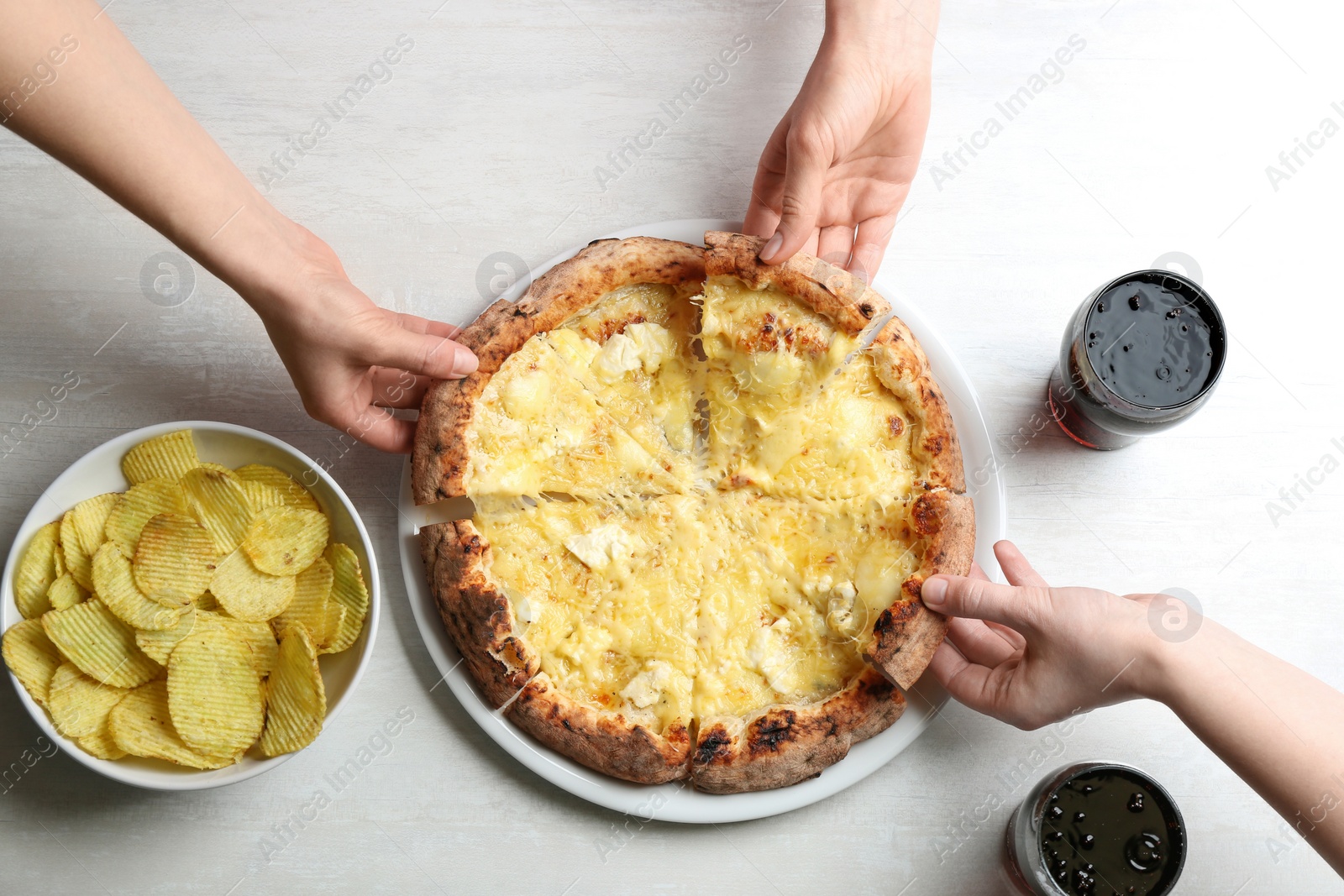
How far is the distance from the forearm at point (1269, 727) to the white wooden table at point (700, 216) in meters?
0.65

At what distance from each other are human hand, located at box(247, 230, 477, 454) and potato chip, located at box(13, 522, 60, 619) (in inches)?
34.6

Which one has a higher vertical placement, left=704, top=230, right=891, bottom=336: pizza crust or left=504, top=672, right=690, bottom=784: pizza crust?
left=704, top=230, right=891, bottom=336: pizza crust

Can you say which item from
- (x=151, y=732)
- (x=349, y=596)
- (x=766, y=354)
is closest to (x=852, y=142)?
(x=766, y=354)

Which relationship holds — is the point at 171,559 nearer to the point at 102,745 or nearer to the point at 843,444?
the point at 102,745

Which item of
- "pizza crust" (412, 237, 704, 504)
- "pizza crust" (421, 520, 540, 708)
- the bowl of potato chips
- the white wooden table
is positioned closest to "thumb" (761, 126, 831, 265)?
"pizza crust" (412, 237, 704, 504)

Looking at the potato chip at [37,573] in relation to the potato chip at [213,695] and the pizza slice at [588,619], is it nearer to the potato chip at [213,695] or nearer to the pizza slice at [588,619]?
the potato chip at [213,695]

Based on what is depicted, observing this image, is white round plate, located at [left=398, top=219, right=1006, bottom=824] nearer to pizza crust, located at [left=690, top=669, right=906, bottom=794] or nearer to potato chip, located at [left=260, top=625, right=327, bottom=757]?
pizza crust, located at [left=690, top=669, right=906, bottom=794]

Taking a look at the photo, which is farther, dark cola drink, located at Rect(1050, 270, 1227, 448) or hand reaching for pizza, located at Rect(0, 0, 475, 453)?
dark cola drink, located at Rect(1050, 270, 1227, 448)

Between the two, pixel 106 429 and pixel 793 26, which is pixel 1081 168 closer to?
pixel 793 26

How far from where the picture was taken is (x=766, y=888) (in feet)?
10.4

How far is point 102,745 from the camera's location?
2.78 m

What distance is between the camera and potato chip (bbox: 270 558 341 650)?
289 centimetres

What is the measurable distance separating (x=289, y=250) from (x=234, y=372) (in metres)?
Answer: 0.77

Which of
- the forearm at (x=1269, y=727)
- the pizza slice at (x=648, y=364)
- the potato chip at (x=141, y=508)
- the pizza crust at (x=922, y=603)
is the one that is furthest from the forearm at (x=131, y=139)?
the forearm at (x=1269, y=727)
